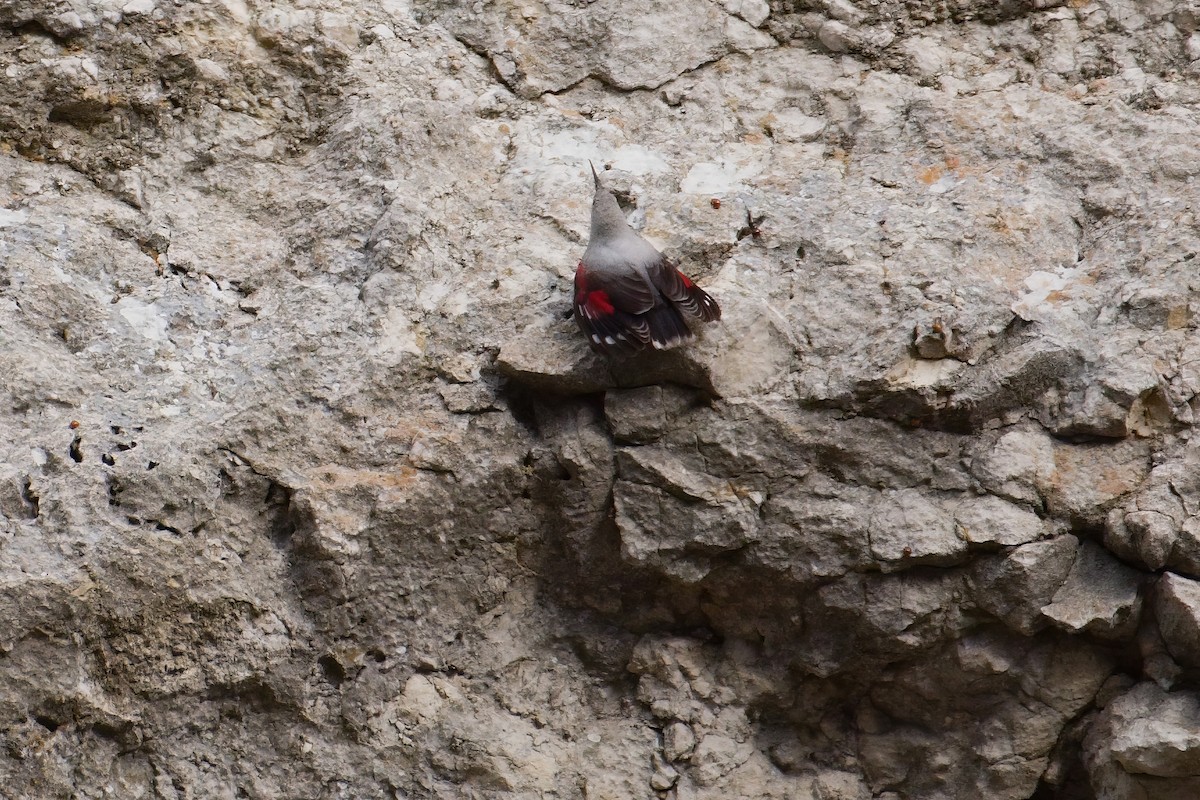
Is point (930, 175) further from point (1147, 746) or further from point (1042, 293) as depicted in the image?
point (1147, 746)

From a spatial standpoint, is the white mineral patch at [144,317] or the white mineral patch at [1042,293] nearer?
the white mineral patch at [1042,293]

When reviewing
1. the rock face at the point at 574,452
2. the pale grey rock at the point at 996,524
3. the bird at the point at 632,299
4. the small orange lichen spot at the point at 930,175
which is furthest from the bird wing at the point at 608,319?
the small orange lichen spot at the point at 930,175

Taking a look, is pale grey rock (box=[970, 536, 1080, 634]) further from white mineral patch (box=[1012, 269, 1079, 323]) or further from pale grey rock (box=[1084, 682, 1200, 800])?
white mineral patch (box=[1012, 269, 1079, 323])

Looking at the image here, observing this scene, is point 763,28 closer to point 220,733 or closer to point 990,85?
point 990,85

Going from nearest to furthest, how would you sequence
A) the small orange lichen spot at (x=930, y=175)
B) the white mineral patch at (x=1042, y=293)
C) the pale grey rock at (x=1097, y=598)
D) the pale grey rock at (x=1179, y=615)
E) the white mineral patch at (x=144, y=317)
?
the pale grey rock at (x=1179, y=615)
the pale grey rock at (x=1097, y=598)
the white mineral patch at (x=1042, y=293)
the white mineral patch at (x=144, y=317)
the small orange lichen spot at (x=930, y=175)

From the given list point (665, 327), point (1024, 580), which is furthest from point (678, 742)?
point (665, 327)

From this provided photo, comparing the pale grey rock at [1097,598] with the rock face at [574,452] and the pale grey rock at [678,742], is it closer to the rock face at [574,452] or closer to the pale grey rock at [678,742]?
the rock face at [574,452]
